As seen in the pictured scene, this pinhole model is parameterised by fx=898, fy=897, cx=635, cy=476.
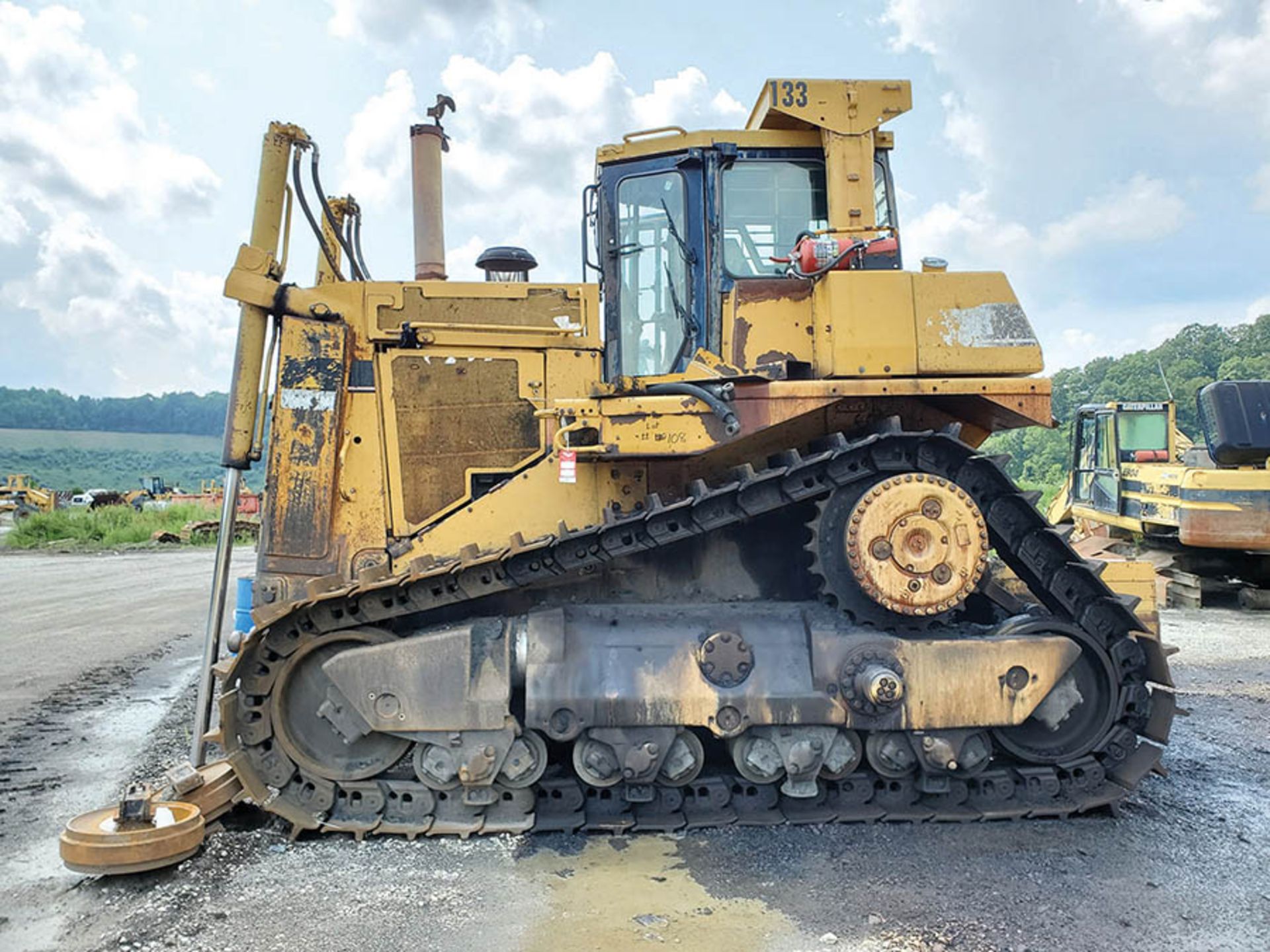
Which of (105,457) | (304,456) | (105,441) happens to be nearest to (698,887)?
(304,456)

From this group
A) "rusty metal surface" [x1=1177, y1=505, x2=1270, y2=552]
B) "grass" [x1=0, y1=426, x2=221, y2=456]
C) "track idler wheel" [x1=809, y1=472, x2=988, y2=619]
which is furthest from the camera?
"grass" [x1=0, y1=426, x2=221, y2=456]

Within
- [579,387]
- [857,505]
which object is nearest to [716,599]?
[857,505]

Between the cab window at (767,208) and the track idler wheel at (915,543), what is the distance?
162 centimetres

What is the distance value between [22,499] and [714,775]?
43.6m

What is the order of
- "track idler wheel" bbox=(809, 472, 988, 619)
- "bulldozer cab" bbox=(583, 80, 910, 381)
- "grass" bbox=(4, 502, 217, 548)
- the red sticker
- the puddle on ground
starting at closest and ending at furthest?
the puddle on ground → "track idler wheel" bbox=(809, 472, 988, 619) → the red sticker → "bulldozer cab" bbox=(583, 80, 910, 381) → "grass" bbox=(4, 502, 217, 548)

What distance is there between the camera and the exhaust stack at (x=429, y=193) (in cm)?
661

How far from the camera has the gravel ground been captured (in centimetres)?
363

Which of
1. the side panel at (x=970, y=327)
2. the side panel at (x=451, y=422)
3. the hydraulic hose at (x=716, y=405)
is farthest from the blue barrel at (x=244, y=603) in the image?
the side panel at (x=970, y=327)

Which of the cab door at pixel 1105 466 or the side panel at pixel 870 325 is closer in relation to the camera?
the side panel at pixel 870 325

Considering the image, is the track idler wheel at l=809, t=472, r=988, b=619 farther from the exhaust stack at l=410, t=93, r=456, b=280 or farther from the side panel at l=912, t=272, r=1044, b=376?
the exhaust stack at l=410, t=93, r=456, b=280

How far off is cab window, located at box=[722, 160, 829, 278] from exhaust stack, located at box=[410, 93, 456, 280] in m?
2.36

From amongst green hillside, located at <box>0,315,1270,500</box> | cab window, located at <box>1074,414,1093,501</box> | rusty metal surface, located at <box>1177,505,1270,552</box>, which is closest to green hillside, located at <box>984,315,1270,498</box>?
green hillside, located at <box>0,315,1270,500</box>

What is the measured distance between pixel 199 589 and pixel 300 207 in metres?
12.3

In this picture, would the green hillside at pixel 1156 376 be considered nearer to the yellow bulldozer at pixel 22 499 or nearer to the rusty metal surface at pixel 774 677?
the rusty metal surface at pixel 774 677
